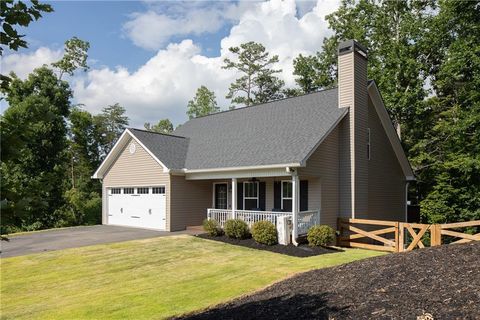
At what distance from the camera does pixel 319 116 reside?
57.3 feet

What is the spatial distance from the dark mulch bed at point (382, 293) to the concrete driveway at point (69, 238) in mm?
10534

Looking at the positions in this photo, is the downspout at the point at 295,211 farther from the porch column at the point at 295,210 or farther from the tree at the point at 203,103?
the tree at the point at 203,103

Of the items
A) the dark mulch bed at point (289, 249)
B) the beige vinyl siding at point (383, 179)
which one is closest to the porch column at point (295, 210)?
the dark mulch bed at point (289, 249)

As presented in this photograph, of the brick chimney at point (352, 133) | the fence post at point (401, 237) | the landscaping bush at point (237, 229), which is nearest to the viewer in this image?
the fence post at point (401, 237)

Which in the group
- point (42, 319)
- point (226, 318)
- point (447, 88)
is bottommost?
point (42, 319)

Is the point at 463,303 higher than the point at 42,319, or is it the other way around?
the point at 463,303

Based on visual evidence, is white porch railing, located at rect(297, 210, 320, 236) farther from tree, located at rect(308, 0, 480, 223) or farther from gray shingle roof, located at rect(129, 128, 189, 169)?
tree, located at rect(308, 0, 480, 223)

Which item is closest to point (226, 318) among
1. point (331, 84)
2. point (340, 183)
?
point (340, 183)

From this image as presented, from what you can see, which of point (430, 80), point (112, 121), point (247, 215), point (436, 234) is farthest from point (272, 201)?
point (112, 121)

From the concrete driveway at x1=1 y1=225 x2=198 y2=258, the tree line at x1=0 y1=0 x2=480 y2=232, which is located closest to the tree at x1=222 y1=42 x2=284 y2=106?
the tree line at x1=0 y1=0 x2=480 y2=232

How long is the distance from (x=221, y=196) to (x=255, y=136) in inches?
149

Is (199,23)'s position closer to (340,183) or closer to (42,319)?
(42,319)

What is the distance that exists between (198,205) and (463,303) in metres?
15.6

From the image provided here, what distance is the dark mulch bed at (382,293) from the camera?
5137mm
